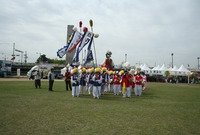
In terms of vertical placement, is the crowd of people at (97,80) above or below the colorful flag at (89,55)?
below

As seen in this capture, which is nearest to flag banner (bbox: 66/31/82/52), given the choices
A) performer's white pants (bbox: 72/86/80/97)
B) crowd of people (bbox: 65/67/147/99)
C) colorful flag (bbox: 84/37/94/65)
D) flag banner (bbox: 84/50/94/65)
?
colorful flag (bbox: 84/37/94/65)

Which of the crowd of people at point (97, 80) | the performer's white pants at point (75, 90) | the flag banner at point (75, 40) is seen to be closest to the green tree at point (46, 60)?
the flag banner at point (75, 40)

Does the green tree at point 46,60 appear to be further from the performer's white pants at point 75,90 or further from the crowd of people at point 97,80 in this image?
the performer's white pants at point 75,90

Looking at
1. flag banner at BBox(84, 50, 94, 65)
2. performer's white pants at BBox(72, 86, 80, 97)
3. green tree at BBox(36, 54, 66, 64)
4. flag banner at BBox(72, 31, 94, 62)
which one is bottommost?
performer's white pants at BBox(72, 86, 80, 97)

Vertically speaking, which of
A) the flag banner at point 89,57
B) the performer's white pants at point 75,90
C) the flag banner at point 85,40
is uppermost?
the flag banner at point 85,40

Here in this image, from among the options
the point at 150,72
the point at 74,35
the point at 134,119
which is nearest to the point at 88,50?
the point at 74,35

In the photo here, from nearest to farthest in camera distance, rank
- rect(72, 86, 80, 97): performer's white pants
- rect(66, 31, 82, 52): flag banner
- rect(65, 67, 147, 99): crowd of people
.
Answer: rect(65, 67, 147, 99): crowd of people → rect(72, 86, 80, 97): performer's white pants → rect(66, 31, 82, 52): flag banner

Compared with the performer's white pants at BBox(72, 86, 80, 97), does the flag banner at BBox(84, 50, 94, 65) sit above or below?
above

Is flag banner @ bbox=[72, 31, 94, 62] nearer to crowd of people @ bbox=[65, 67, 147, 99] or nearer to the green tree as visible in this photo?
crowd of people @ bbox=[65, 67, 147, 99]

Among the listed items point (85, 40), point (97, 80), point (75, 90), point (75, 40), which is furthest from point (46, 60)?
point (97, 80)

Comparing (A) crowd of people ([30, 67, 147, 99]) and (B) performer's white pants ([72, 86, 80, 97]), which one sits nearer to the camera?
(A) crowd of people ([30, 67, 147, 99])

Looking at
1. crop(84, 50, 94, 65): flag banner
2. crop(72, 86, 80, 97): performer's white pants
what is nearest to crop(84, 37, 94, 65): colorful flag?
crop(84, 50, 94, 65): flag banner

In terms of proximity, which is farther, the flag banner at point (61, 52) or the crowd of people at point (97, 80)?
the flag banner at point (61, 52)

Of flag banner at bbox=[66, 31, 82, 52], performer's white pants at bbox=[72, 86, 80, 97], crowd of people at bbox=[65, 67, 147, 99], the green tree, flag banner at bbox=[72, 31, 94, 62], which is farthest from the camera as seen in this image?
the green tree
